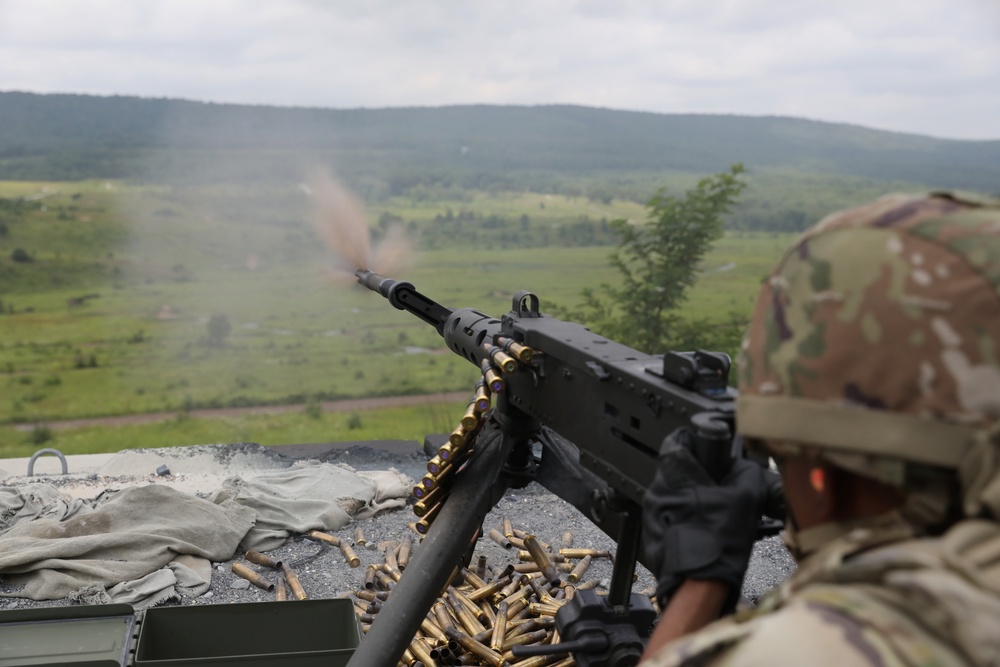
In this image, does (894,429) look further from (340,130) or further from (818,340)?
(340,130)

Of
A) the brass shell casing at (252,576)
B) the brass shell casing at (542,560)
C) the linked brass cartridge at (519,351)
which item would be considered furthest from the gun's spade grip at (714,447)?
the brass shell casing at (252,576)

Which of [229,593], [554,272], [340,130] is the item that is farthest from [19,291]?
[229,593]

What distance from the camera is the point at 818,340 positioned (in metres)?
1.42

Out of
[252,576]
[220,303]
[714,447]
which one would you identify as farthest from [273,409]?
[714,447]

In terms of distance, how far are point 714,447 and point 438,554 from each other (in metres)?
1.79

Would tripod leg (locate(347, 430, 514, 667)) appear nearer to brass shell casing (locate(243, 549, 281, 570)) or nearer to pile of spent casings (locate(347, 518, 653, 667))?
pile of spent casings (locate(347, 518, 653, 667))

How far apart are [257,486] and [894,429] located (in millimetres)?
6063

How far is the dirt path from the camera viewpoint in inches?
634

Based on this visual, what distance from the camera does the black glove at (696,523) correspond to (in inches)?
72.0

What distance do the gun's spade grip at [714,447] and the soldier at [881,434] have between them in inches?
11.5

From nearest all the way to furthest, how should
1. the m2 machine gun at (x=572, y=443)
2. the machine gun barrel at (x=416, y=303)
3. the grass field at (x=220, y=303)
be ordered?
the m2 machine gun at (x=572, y=443) → the machine gun barrel at (x=416, y=303) → the grass field at (x=220, y=303)

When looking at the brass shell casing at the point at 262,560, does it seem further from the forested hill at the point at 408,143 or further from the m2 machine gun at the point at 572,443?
the forested hill at the point at 408,143

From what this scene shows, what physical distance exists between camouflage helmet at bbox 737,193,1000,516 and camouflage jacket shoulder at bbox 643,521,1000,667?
0.15m

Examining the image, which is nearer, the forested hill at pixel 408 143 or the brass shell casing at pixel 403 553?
the brass shell casing at pixel 403 553
